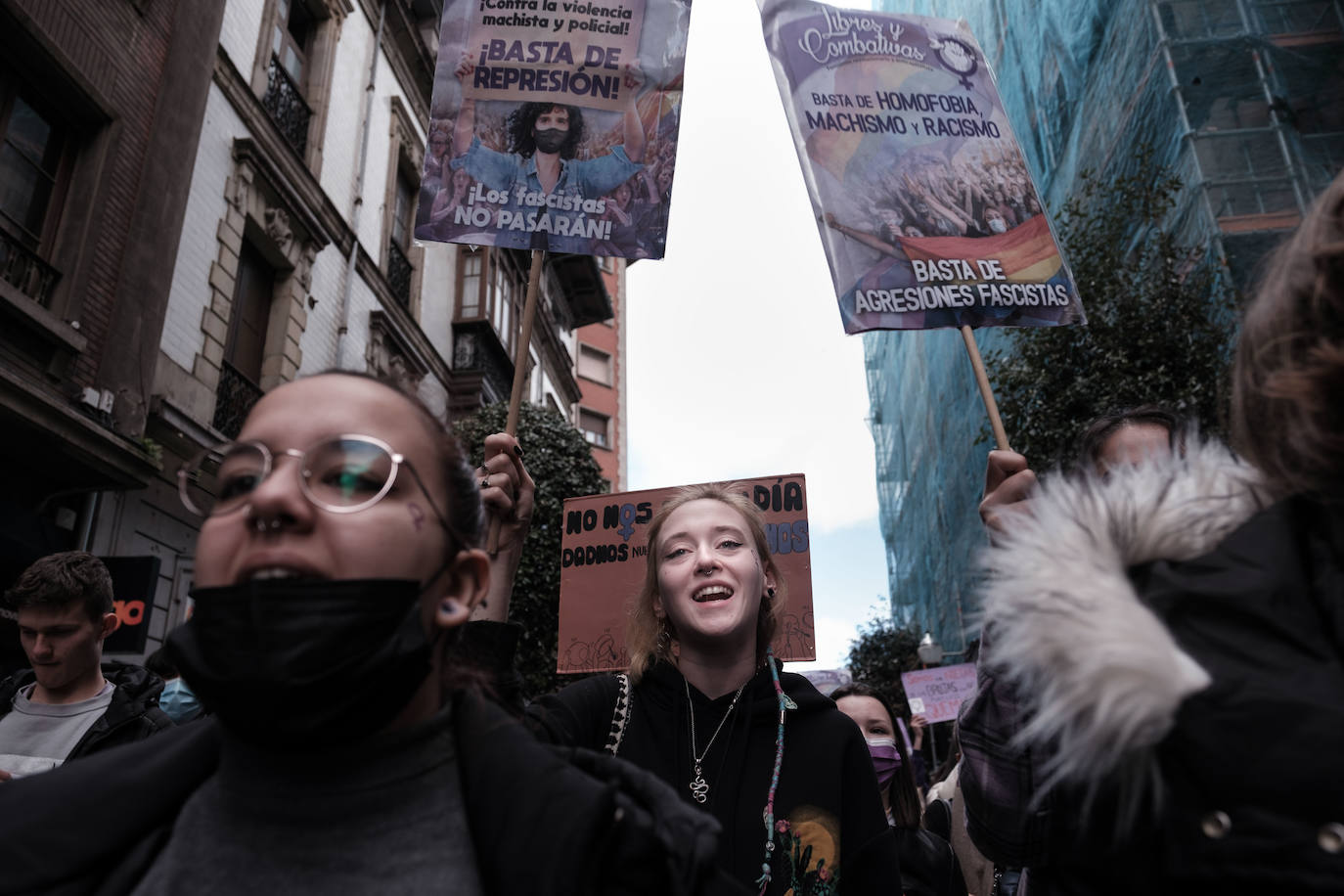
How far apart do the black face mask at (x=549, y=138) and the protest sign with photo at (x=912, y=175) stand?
0.98m

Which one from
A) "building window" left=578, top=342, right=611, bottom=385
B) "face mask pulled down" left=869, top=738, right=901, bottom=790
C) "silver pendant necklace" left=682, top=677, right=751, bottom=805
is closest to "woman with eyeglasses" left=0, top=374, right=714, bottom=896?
"silver pendant necklace" left=682, top=677, right=751, bottom=805

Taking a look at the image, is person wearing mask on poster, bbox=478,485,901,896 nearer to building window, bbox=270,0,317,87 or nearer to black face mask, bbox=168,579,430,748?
black face mask, bbox=168,579,430,748

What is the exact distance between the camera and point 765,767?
209cm

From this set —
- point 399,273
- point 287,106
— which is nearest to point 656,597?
point 287,106

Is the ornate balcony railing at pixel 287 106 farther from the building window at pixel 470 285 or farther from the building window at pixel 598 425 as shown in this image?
the building window at pixel 598 425

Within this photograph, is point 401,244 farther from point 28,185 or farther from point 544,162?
point 544,162

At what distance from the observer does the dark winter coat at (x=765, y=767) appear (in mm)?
1944

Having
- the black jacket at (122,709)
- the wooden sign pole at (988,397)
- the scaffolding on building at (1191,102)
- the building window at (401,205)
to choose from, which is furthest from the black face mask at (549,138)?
the building window at (401,205)

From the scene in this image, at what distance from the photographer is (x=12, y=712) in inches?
124

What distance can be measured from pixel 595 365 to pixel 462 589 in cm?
3165

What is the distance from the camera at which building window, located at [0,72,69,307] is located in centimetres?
722

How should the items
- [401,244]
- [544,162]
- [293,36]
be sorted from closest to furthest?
[544,162]
[293,36]
[401,244]

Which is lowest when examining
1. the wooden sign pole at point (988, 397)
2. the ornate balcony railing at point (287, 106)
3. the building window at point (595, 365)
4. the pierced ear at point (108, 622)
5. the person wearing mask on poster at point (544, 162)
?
the pierced ear at point (108, 622)

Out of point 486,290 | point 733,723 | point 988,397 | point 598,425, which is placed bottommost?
point 733,723
